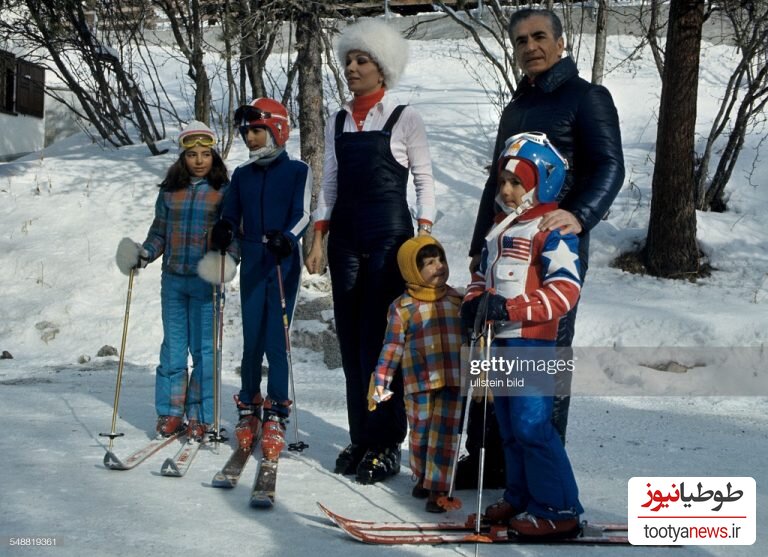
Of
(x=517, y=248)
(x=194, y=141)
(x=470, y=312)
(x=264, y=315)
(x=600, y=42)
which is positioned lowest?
(x=264, y=315)

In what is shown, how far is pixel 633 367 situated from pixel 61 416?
422cm

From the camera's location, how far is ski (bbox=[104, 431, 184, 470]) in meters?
4.56

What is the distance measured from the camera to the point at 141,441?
17.2ft

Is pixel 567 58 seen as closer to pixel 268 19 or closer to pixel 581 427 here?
pixel 581 427

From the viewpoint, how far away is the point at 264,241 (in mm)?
5000

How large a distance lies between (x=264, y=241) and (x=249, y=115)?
692 mm

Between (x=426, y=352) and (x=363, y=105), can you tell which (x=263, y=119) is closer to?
(x=363, y=105)

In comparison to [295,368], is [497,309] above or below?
above

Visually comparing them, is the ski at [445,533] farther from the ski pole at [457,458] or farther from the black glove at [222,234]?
the black glove at [222,234]

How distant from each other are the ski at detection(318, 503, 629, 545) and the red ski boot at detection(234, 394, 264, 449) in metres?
1.27

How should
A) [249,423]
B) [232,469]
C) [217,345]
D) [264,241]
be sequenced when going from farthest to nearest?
[217,345]
[249,423]
[264,241]
[232,469]

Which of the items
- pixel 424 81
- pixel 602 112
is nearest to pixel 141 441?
pixel 602 112

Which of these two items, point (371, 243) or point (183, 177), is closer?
point (371, 243)

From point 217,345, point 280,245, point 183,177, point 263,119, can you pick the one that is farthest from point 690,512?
point 183,177
